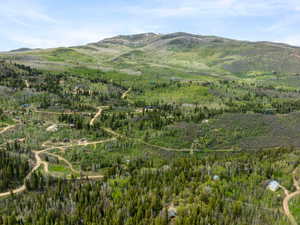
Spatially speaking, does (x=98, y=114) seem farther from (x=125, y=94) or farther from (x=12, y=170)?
(x=12, y=170)

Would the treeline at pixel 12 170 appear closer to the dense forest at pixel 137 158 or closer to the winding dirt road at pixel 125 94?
the dense forest at pixel 137 158

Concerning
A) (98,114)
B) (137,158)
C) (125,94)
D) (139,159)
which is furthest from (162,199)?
(125,94)

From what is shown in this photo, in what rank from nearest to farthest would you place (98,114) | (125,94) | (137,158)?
1. (137,158)
2. (98,114)
3. (125,94)

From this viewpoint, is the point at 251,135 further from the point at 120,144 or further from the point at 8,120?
the point at 8,120

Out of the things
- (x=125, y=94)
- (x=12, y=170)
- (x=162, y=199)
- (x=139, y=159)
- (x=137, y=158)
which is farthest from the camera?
(x=125, y=94)

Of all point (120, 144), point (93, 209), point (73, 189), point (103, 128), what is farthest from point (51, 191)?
point (103, 128)

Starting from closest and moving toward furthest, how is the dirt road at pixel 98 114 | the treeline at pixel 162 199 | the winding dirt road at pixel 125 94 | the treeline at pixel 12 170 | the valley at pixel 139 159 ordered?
the treeline at pixel 162 199, the valley at pixel 139 159, the treeline at pixel 12 170, the dirt road at pixel 98 114, the winding dirt road at pixel 125 94

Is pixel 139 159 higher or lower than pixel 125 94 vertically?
lower

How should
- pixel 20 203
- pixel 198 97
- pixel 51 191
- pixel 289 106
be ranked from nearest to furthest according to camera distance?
1. pixel 20 203
2. pixel 51 191
3. pixel 289 106
4. pixel 198 97

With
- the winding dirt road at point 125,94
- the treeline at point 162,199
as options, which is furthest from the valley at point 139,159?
the winding dirt road at point 125,94

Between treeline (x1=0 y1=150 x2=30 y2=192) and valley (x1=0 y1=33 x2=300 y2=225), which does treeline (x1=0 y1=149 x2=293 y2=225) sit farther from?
treeline (x1=0 y1=150 x2=30 y2=192)

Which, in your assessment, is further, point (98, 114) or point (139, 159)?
point (98, 114)
